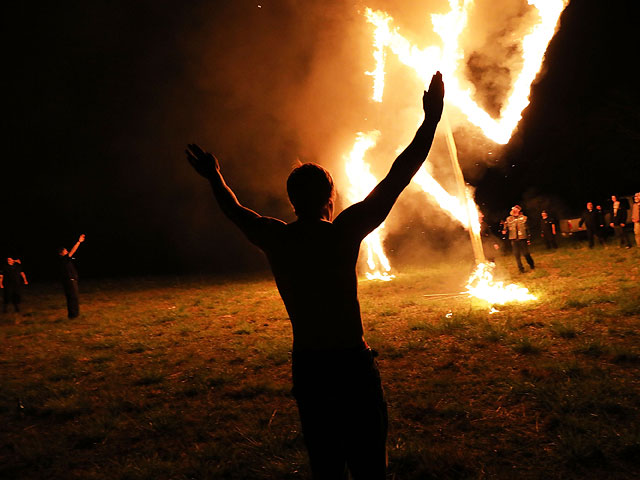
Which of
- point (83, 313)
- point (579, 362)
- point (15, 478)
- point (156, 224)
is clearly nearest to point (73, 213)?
point (156, 224)

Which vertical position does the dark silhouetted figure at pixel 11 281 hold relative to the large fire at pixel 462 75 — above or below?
below

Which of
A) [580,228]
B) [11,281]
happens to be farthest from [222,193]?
[580,228]


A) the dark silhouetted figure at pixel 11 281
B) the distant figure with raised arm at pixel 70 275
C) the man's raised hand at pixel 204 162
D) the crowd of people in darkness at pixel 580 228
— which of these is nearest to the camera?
the man's raised hand at pixel 204 162

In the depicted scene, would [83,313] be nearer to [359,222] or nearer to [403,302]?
[403,302]

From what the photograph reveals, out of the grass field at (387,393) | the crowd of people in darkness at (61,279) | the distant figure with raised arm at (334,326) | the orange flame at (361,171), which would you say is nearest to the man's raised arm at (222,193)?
the distant figure with raised arm at (334,326)

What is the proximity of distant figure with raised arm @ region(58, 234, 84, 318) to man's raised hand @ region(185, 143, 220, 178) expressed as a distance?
9.73 meters

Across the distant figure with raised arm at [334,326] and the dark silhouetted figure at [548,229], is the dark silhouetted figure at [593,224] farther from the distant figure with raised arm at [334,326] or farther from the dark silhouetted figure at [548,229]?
the distant figure with raised arm at [334,326]

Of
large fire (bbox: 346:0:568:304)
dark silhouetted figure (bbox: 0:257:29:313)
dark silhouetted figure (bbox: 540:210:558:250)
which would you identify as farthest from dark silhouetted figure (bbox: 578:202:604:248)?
dark silhouetted figure (bbox: 0:257:29:313)

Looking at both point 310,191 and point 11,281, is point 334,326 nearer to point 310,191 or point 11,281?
point 310,191

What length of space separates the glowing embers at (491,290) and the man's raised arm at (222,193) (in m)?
7.53

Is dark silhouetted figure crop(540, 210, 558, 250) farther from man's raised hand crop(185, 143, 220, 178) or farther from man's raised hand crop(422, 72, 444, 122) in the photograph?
man's raised hand crop(185, 143, 220, 178)

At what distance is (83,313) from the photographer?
12828mm

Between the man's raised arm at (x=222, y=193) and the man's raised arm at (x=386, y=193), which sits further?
the man's raised arm at (x=222, y=193)

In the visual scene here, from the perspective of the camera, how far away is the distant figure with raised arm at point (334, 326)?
72.3 inches
